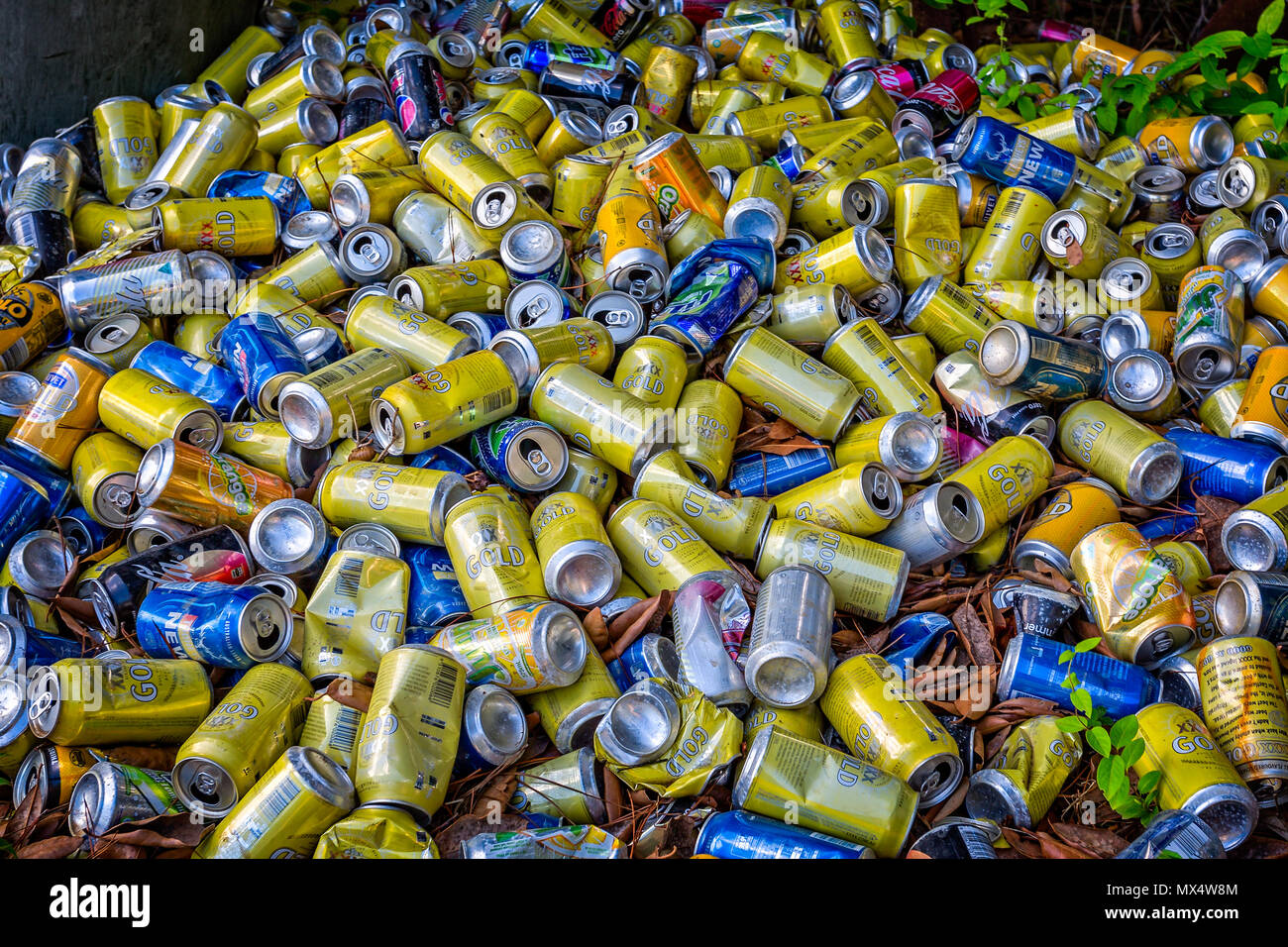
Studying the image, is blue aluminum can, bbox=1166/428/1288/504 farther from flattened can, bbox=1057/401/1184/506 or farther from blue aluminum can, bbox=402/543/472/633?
blue aluminum can, bbox=402/543/472/633

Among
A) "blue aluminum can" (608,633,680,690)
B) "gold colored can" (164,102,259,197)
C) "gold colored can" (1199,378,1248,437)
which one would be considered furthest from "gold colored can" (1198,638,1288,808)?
"gold colored can" (164,102,259,197)

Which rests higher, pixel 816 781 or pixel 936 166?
pixel 936 166

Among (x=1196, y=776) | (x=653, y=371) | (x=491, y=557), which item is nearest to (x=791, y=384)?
(x=653, y=371)

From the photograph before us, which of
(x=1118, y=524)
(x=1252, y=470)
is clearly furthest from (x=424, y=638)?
(x=1252, y=470)

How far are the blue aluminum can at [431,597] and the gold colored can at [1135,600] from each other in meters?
1.31

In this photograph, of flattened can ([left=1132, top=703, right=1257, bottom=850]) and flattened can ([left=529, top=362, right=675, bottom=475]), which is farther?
flattened can ([left=529, top=362, right=675, bottom=475])

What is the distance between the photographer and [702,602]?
2145mm

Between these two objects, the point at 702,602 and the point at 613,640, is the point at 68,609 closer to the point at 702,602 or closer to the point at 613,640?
the point at 613,640

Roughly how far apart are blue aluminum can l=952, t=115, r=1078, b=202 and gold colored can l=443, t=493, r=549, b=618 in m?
1.95

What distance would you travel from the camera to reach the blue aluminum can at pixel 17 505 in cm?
237

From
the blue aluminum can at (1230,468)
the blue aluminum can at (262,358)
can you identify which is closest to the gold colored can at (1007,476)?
the blue aluminum can at (1230,468)

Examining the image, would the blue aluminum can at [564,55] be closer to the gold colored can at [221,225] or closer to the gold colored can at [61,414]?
the gold colored can at [221,225]

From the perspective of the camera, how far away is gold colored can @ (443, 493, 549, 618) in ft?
7.04

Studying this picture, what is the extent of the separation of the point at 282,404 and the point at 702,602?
1118 millimetres
